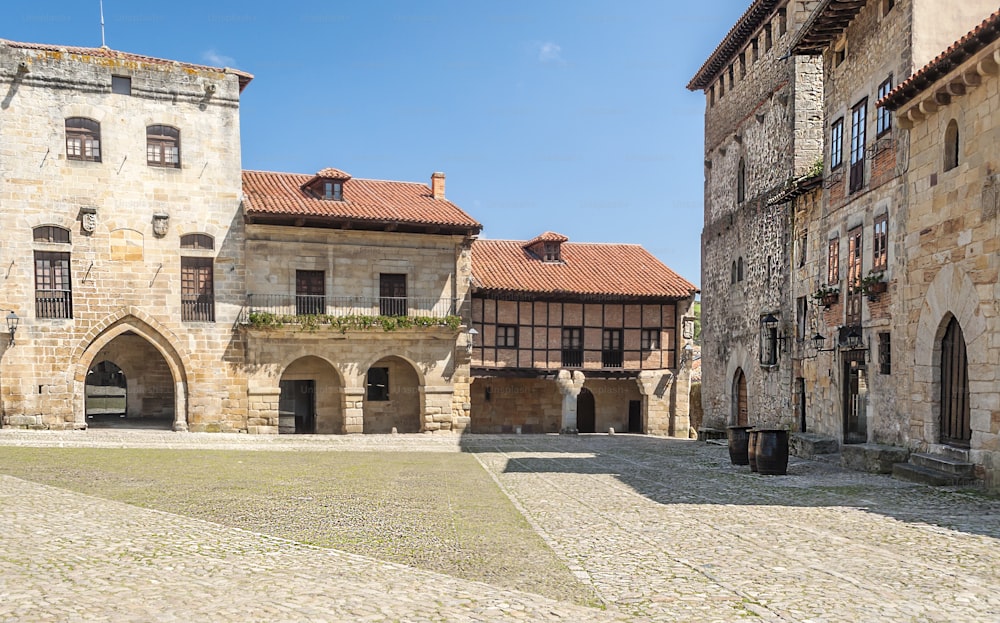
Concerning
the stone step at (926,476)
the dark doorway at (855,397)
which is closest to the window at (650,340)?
the dark doorway at (855,397)

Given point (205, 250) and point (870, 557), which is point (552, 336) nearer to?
point (205, 250)

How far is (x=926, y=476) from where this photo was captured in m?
13.3

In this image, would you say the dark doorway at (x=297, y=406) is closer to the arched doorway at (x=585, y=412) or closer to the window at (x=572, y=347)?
the window at (x=572, y=347)

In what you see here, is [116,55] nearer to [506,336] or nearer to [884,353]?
[506,336]

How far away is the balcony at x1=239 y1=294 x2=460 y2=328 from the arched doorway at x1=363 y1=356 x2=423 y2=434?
2.01m

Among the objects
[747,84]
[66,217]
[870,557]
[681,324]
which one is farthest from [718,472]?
[66,217]

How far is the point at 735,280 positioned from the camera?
26.3 metres

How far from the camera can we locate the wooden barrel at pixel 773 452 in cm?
1524

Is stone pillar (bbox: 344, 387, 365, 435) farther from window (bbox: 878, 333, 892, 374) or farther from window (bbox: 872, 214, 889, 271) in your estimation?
window (bbox: 872, 214, 889, 271)

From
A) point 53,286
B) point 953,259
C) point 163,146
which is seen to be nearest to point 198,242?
point 163,146

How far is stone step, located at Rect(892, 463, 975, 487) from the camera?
1288cm

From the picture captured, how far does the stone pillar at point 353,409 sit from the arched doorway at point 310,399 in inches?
21.1

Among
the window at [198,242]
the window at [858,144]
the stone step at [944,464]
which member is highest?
the window at [858,144]

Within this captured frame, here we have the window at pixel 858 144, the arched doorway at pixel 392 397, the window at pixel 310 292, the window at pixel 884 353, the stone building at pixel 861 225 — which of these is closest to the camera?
the stone building at pixel 861 225
